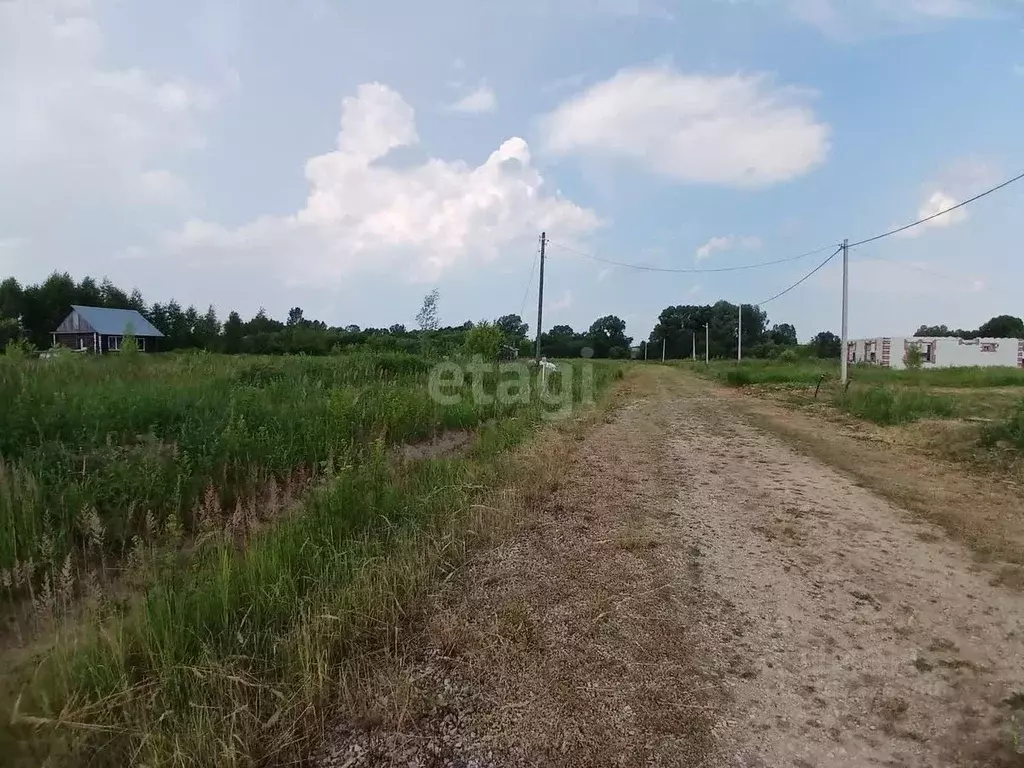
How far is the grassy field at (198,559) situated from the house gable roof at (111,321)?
137 feet

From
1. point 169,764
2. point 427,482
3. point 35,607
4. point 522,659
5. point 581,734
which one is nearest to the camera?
point 169,764

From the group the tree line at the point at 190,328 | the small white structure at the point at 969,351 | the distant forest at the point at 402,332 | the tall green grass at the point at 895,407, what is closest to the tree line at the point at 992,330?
the distant forest at the point at 402,332

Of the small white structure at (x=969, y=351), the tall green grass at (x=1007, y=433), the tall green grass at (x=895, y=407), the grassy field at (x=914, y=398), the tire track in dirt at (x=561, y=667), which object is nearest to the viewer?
the tire track in dirt at (x=561, y=667)

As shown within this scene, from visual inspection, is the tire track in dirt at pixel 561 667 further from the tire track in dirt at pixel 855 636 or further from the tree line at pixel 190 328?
the tree line at pixel 190 328

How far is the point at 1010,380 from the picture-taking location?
25469 mm

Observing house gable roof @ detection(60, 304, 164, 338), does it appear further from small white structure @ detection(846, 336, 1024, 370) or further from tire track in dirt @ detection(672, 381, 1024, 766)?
small white structure @ detection(846, 336, 1024, 370)

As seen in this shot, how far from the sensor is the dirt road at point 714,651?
2.17 metres

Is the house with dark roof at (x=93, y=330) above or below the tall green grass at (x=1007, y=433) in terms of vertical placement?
above

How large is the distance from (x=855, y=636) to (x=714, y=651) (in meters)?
0.79

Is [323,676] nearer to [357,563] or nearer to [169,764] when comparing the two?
[169,764]

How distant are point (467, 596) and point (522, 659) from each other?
2.47 feet

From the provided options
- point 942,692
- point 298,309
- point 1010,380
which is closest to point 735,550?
point 942,692

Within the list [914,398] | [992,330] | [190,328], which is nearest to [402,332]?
[190,328]

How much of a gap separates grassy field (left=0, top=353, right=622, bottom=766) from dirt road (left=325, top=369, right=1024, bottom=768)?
1.30 feet
